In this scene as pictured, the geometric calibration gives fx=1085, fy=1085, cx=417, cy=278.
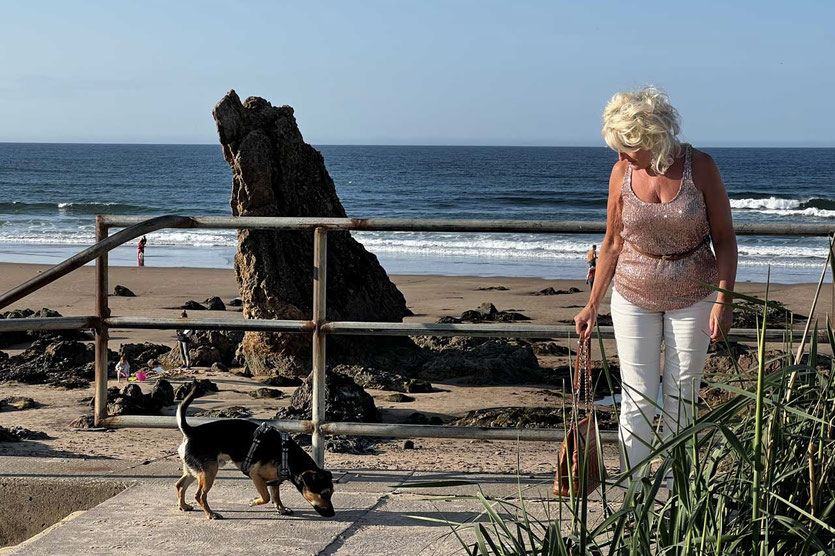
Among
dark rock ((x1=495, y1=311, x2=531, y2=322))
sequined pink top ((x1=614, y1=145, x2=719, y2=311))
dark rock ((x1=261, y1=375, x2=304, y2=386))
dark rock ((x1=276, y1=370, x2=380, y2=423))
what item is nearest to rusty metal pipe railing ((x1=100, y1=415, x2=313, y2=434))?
sequined pink top ((x1=614, y1=145, x2=719, y2=311))

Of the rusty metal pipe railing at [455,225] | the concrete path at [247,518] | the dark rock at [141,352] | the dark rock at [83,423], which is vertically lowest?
the dark rock at [141,352]

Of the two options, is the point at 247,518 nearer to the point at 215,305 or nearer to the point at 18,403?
the point at 18,403

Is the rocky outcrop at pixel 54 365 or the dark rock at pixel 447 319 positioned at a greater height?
the rocky outcrop at pixel 54 365

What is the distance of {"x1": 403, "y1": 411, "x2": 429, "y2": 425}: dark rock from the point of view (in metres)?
7.82

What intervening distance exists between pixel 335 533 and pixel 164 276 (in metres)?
18.0

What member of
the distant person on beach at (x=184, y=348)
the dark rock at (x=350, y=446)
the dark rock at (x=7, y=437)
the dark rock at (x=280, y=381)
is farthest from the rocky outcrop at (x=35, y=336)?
the dark rock at (x=350, y=446)

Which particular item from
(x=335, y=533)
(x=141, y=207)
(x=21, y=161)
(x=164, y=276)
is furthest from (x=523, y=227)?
(x=21, y=161)

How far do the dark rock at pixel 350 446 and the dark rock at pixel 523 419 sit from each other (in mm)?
1285

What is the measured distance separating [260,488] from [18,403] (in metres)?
4.97

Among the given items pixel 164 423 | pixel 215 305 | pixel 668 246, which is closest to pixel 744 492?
pixel 668 246

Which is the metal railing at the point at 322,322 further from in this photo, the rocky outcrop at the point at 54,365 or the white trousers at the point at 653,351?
the rocky outcrop at the point at 54,365

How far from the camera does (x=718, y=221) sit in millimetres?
3693

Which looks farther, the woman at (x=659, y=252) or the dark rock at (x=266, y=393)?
the dark rock at (x=266, y=393)

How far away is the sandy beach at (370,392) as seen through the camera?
19.6 feet
